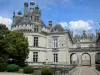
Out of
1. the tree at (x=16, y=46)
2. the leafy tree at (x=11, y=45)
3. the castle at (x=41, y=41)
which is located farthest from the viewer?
the castle at (x=41, y=41)

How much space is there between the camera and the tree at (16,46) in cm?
3322

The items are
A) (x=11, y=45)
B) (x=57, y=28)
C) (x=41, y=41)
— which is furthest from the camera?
(x=57, y=28)

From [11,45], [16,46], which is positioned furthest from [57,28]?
[11,45]

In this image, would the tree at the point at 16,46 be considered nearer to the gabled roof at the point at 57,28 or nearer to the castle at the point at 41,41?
the castle at the point at 41,41

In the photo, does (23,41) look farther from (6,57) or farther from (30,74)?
(30,74)

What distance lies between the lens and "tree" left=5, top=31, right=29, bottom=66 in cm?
3322

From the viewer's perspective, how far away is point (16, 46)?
3416cm

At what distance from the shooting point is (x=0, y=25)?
33000 millimetres

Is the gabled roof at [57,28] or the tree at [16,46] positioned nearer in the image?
the tree at [16,46]

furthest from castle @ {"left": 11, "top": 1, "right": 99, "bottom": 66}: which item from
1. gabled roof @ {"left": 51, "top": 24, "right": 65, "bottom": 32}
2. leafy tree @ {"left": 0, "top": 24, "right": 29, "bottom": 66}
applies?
leafy tree @ {"left": 0, "top": 24, "right": 29, "bottom": 66}

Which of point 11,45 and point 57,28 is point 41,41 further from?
point 11,45

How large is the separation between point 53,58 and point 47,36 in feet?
17.0

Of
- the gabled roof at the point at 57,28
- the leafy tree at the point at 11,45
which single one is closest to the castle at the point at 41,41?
the gabled roof at the point at 57,28

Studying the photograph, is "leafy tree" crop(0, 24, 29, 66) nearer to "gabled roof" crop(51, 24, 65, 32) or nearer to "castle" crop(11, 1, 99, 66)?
"castle" crop(11, 1, 99, 66)
